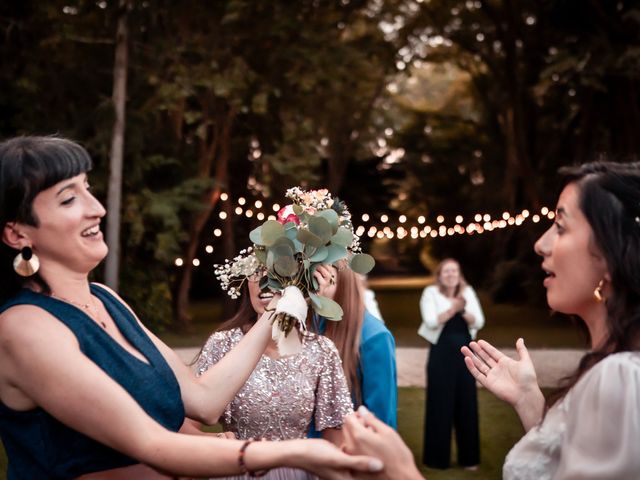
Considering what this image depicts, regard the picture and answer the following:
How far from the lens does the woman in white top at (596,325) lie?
2.04 meters

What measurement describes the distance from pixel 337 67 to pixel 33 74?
593 centimetres

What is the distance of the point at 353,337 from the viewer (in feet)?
14.3

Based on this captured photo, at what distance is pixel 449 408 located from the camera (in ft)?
27.0

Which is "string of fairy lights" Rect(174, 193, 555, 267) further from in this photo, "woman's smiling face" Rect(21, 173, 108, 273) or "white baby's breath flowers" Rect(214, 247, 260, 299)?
"woman's smiling face" Rect(21, 173, 108, 273)

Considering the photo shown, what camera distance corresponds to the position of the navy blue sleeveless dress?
235 centimetres

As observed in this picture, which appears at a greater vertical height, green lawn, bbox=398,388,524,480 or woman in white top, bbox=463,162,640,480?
woman in white top, bbox=463,162,640,480

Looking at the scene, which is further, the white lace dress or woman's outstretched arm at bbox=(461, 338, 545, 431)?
woman's outstretched arm at bbox=(461, 338, 545, 431)

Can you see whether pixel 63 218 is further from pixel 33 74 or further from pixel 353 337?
pixel 33 74

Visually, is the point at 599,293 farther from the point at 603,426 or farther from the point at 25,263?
the point at 25,263

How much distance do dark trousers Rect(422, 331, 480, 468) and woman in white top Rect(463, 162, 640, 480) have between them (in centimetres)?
591

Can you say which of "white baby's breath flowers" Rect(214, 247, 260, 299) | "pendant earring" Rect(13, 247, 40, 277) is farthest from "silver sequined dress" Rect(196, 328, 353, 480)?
"pendant earring" Rect(13, 247, 40, 277)

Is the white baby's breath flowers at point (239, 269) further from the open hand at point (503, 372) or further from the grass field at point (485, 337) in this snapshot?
the grass field at point (485, 337)

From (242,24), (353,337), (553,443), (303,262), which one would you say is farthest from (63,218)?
(242,24)

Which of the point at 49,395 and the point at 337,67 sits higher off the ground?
the point at 337,67
